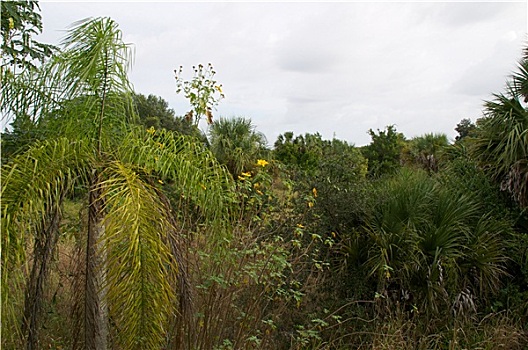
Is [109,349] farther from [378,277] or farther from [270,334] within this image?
[378,277]

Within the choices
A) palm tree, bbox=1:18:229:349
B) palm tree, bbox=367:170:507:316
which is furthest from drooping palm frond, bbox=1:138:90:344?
palm tree, bbox=367:170:507:316

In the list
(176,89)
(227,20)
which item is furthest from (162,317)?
(176,89)

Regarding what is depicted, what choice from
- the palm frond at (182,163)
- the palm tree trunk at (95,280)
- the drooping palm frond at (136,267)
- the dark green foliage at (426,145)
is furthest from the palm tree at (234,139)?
the drooping palm frond at (136,267)

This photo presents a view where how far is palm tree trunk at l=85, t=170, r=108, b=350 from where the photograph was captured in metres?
3.05

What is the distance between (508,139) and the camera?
657 cm

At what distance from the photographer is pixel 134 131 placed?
3459 mm

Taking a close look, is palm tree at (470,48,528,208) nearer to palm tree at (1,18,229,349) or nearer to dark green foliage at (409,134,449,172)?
palm tree at (1,18,229,349)

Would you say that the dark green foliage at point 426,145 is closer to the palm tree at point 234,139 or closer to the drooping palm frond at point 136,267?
the palm tree at point 234,139

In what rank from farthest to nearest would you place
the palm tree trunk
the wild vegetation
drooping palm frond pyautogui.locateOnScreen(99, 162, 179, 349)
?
the palm tree trunk < the wild vegetation < drooping palm frond pyautogui.locateOnScreen(99, 162, 179, 349)

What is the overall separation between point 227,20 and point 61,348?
3.60 m

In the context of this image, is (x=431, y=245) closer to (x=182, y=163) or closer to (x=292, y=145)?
(x=182, y=163)

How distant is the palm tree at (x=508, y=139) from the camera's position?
6391 millimetres

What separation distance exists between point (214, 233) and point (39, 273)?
1.16m

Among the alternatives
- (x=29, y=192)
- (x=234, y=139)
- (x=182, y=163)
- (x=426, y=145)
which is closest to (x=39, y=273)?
(x=29, y=192)
